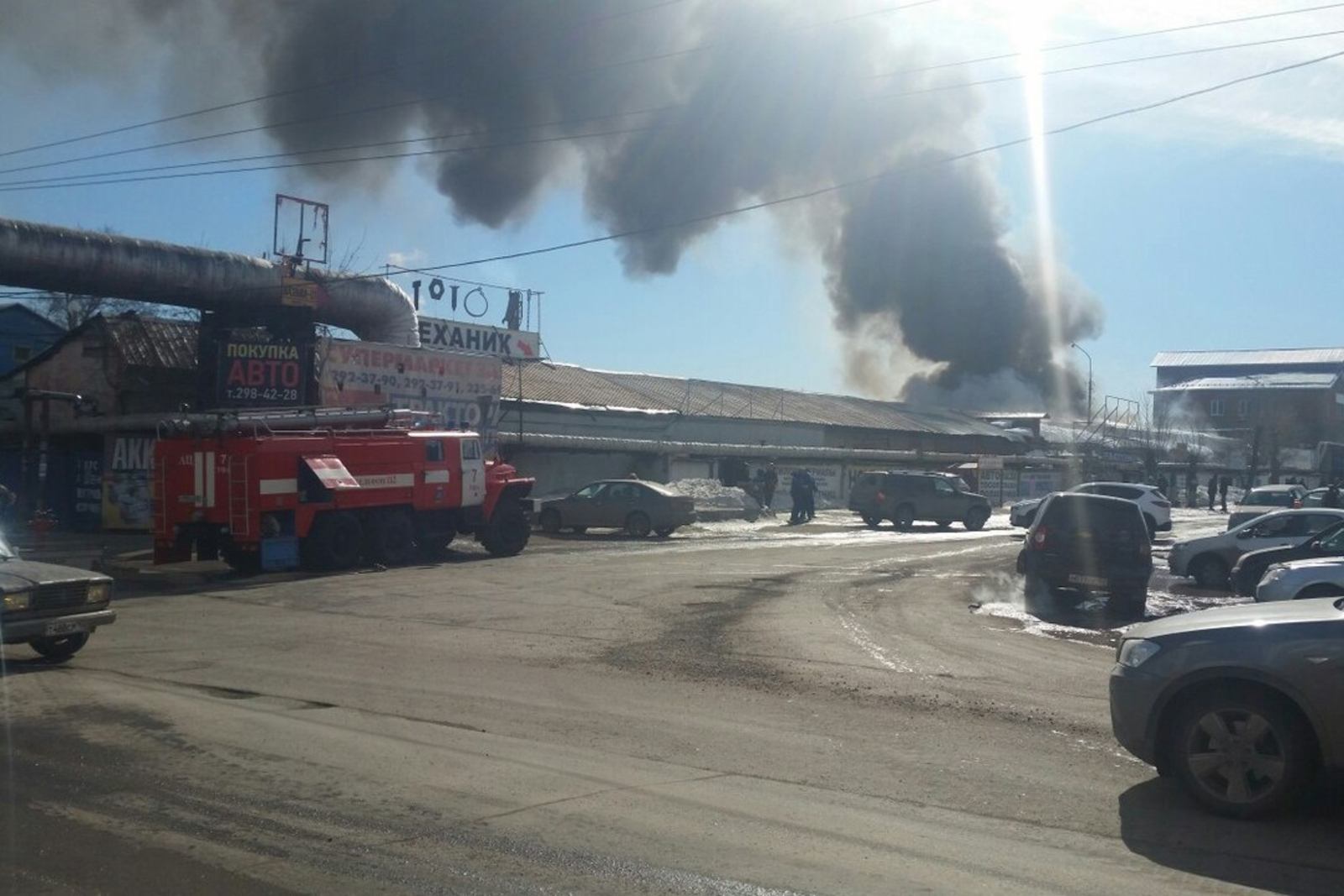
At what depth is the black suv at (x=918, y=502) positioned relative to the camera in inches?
1428

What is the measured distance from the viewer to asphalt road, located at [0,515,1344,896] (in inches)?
215

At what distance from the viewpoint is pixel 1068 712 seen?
29.9ft

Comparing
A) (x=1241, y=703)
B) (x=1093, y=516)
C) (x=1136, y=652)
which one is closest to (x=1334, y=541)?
(x=1093, y=516)

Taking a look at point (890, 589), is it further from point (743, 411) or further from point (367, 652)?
point (743, 411)

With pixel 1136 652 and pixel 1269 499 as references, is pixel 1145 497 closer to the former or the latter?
pixel 1269 499

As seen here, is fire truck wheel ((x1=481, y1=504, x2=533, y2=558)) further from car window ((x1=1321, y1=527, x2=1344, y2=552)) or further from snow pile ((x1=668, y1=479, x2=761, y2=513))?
car window ((x1=1321, y1=527, x2=1344, y2=552))

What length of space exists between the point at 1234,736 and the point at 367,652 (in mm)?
8211

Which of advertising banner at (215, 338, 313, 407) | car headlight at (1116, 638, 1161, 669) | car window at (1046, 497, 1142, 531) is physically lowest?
car headlight at (1116, 638, 1161, 669)

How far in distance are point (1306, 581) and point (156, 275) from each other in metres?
21.0

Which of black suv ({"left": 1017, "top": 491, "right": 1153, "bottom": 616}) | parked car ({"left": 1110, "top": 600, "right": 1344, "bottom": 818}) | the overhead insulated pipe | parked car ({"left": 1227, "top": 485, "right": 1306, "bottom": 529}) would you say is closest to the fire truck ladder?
the overhead insulated pipe

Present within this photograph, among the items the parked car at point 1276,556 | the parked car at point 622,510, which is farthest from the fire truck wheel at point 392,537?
the parked car at point 1276,556

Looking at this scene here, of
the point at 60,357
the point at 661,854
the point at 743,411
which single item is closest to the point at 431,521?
the point at 60,357

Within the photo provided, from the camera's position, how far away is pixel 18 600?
10359 mm

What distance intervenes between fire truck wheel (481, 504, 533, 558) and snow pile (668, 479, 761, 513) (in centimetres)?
1217
